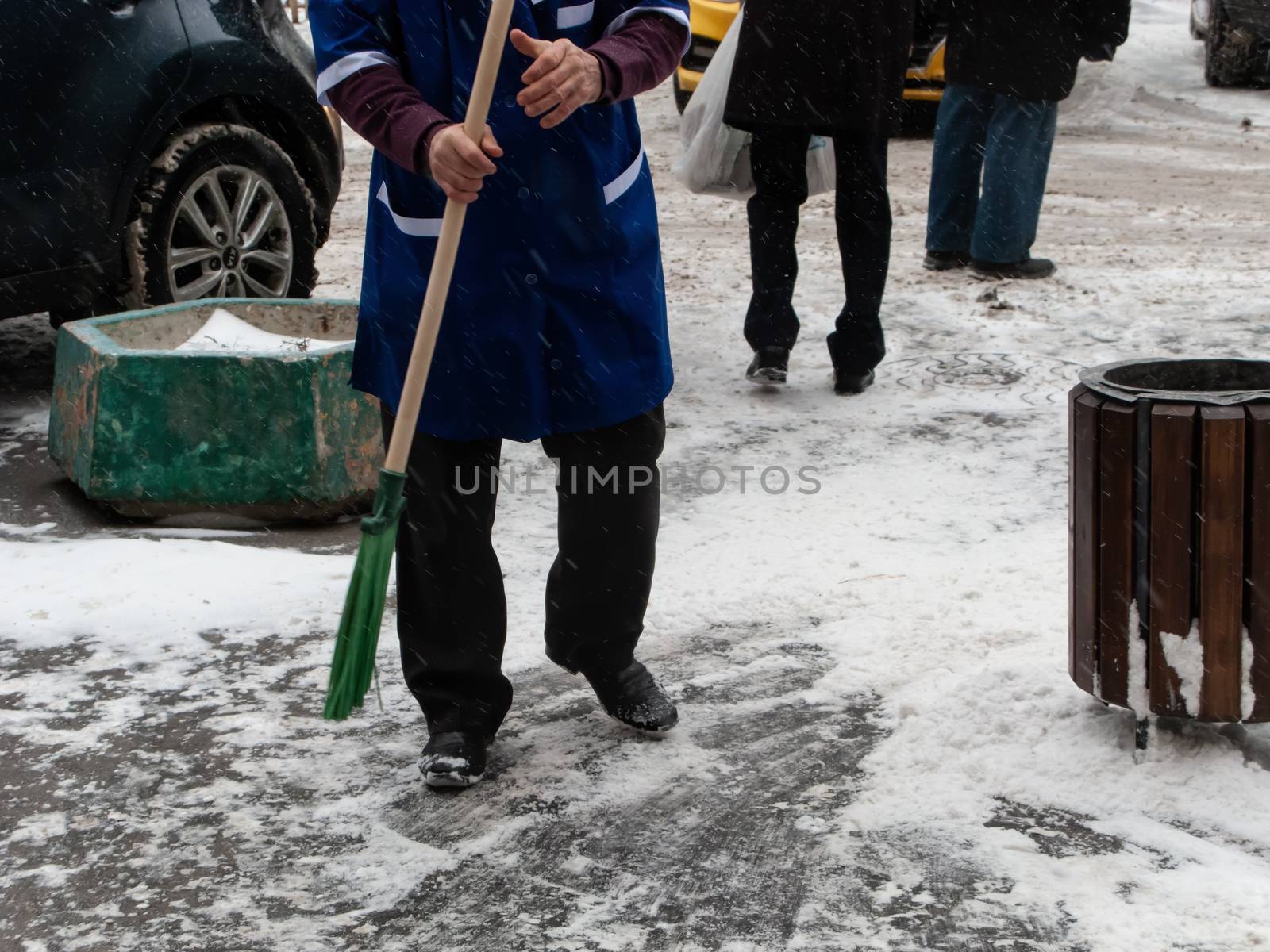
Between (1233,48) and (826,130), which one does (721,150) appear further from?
(1233,48)

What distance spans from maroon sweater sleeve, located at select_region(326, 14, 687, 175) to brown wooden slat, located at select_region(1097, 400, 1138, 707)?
1023 mm

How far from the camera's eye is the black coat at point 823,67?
17.9 feet

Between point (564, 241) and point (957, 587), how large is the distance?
163cm

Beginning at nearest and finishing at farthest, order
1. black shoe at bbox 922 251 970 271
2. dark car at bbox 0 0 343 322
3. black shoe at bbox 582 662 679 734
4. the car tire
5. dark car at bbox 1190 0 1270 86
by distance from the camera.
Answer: black shoe at bbox 582 662 679 734, dark car at bbox 0 0 343 322, the car tire, black shoe at bbox 922 251 970 271, dark car at bbox 1190 0 1270 86

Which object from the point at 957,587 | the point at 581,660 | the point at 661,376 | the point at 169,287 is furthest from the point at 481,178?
the point at 169,287

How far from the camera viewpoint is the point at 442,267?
2664 mm

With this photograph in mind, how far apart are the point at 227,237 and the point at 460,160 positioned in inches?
130

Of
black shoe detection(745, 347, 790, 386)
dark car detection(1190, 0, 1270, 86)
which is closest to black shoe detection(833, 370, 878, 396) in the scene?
black shoe detection(745, 347, 790, 386)

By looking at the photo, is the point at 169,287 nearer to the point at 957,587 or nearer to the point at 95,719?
the point at 95,719

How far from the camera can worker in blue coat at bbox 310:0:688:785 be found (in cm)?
275

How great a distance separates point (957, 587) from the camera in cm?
402

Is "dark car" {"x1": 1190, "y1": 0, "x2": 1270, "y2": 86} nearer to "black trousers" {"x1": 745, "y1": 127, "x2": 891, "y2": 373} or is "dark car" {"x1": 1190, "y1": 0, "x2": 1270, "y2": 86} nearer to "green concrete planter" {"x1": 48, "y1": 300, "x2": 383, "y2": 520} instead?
"black trousers" {"x1": 745, "y1": 127, "x2": 891, "y2": 373}

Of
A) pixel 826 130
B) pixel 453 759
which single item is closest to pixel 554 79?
pixel 453 759

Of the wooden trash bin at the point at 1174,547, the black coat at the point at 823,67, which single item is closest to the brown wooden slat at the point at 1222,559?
the wooden trash bin at the point at 1174,547
